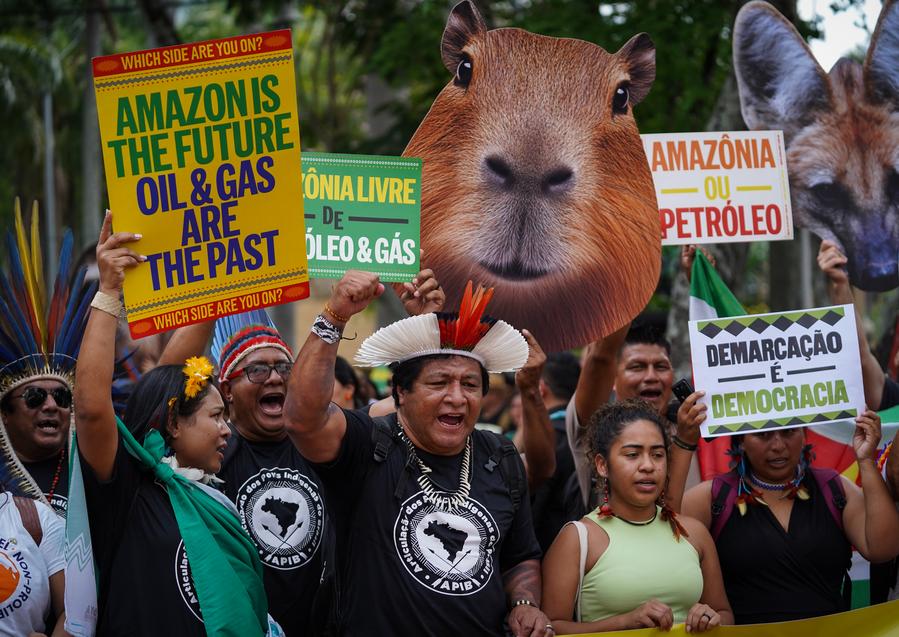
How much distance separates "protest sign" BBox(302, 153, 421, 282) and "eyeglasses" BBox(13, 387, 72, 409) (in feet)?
3.44

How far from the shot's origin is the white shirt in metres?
4.07

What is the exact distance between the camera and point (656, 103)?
33.5 ft

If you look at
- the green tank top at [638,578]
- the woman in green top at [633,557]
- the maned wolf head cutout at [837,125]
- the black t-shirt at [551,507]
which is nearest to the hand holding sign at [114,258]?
the woman in green top at [633,557]

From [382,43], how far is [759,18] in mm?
6007

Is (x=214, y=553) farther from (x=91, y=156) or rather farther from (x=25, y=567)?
(x=91, y=156)

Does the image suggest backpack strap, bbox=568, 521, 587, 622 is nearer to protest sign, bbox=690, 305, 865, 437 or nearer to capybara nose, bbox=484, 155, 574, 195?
protest sign, bbox=690, 305, 865, 437

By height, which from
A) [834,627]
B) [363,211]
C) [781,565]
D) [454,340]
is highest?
[363,211]

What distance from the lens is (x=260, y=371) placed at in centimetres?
496

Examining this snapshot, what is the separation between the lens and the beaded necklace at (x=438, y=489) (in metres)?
4.16

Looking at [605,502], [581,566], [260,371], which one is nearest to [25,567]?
[260,371]

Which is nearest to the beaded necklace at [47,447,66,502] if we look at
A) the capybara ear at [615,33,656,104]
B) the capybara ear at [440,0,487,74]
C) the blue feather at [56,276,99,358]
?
the blue feather at [56,276,99,358]

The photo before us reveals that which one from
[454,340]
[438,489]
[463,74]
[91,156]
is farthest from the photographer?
[91,156]

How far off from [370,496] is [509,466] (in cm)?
54

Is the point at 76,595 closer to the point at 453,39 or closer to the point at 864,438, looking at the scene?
the point at 453,39
